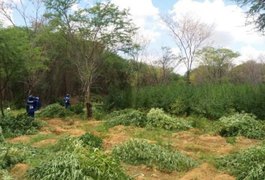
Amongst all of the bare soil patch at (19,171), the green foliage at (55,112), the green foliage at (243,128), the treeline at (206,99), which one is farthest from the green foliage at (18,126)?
the treeline at (206,99)

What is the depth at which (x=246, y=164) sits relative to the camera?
686 cm

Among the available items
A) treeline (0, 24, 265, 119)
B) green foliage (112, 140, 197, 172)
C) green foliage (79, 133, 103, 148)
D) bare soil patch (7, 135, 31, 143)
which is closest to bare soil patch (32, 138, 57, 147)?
bare soil patch (7, 135, 31, 143)

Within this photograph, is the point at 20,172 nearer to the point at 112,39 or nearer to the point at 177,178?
the point at 177,178

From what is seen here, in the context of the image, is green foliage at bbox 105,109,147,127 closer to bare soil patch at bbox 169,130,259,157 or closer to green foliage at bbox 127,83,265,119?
bare soil patch at bbox 169,130,259,157

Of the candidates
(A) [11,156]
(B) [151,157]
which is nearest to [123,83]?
(B) [151,157]

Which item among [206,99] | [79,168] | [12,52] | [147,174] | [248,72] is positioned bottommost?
[147,174]

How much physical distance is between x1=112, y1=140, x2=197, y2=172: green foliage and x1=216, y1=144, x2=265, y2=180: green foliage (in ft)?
2.06

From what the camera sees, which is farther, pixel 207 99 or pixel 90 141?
pixel 207 99

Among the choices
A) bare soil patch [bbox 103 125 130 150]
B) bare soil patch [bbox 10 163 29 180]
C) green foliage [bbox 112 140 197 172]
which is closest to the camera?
bare soil patch [bbox 10 163 29 180]

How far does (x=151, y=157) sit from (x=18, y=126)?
6735 millimetres

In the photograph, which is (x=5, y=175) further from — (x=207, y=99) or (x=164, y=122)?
(x=207, y=99)

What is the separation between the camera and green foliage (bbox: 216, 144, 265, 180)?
5.84 metres

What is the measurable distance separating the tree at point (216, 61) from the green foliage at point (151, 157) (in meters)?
35.2

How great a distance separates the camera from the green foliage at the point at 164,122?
13.4 metres
